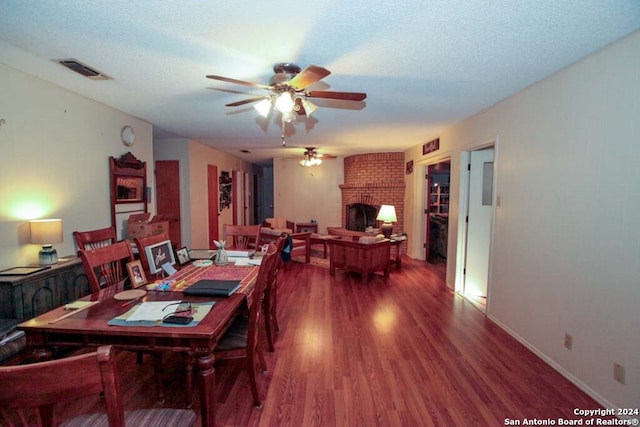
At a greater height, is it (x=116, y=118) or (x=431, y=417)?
(x=116, y=118)

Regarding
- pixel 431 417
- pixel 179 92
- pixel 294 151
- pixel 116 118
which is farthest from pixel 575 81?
pixel 294 151

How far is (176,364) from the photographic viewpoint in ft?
7.82

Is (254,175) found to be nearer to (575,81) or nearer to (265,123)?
(265,123)

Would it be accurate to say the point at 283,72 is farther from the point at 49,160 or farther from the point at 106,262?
the point at 49,160

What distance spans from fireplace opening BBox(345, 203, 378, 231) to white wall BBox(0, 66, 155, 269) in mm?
5277

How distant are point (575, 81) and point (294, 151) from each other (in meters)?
5.52

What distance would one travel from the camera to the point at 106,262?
2100 millimetres

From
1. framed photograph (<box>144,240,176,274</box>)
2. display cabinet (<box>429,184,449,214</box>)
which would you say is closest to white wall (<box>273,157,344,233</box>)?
display cabinet (<box>429,184,449,214</box>)

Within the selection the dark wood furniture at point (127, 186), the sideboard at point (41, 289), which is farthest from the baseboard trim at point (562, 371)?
the dark wood furniture at point (127, 186)

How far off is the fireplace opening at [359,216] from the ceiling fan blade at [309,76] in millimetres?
5714

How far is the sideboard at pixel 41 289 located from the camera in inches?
86.4

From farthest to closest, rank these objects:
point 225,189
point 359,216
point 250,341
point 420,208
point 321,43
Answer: point 359,216
point 225,189
point 420,208
point 321,43
point 250,341

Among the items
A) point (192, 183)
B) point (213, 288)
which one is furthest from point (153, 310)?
point (192, 183)

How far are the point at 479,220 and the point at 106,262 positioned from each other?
400 centimetres
